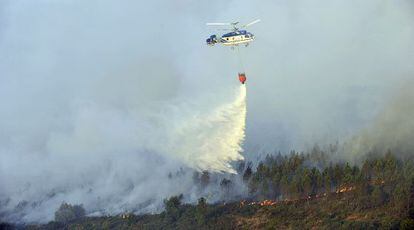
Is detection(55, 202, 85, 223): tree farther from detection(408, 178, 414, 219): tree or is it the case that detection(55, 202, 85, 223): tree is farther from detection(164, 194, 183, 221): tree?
detection(408, 178, 414, 219): tree

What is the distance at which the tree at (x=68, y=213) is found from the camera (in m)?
152

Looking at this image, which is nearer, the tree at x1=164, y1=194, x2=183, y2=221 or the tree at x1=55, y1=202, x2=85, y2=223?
the tree at x1=164, y1=194, x2=183, y2=221

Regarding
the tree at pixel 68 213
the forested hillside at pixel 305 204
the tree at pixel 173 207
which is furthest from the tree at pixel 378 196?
the tree at pixel 68 213

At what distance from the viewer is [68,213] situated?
154000 mm

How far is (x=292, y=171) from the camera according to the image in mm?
147125

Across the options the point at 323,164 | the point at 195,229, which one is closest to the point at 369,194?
the point at 323,164

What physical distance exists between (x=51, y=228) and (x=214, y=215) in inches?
1039

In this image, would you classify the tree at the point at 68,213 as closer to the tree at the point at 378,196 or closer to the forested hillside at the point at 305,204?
the forested hillside at the point at 305,204

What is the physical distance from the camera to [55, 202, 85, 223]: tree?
152 metres

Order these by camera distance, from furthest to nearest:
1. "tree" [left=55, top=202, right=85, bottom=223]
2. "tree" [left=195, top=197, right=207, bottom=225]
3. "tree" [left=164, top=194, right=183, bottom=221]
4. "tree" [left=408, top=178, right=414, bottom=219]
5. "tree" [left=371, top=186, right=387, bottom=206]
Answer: "tree" [left=55, top=202, right=85, bottom=223]
"tree" [left=164, top=194, right=183, bottom=221]
"tree" [left=195, top=197, right=207, bottom=225]
"tree" [left=371, top=186, right=387, bottom=206]
"tree" [left=408, top=178, right=414, bottom=219]

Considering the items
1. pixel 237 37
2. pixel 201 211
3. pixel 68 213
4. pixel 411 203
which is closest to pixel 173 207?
pixel 201 211

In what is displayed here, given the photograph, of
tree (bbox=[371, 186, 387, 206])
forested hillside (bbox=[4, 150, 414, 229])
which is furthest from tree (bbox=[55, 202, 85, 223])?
tree (bbox=[371, 186, 387, 206])

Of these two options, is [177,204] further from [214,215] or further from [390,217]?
[390,217]

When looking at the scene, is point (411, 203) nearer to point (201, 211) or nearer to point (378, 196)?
point (378, 196)
